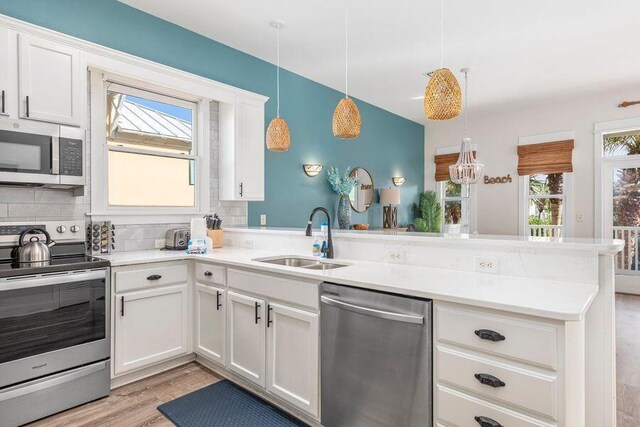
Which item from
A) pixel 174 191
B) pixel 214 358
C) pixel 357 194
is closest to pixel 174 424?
pixel 214 358

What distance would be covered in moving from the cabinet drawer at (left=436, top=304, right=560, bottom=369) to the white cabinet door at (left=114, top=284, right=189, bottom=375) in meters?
2.04

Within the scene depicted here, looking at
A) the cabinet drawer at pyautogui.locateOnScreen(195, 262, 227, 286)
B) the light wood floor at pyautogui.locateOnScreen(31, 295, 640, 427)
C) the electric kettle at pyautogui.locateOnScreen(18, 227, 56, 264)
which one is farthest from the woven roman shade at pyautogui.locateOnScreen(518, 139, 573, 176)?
the electric kettle at pyautogui.locateOnScreen(18, 227, 56, 264)

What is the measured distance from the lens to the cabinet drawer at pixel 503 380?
1343mm

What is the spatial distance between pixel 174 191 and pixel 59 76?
132cm

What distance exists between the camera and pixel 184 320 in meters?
2.89

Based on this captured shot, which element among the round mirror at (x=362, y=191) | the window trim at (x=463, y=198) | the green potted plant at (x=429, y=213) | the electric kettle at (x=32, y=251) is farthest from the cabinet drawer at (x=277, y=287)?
the window trim at (x=463, y=198)

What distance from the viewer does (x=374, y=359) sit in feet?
5.88

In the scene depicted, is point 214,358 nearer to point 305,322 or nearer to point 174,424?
point 174,424

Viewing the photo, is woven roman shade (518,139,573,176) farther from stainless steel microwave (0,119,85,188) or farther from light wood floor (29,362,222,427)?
stainless steel microwave (0,119,85,188)

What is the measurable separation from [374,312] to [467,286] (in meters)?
0.46

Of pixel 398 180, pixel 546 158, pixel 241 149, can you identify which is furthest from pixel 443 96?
pixel 546 158

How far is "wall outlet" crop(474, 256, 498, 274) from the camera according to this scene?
205 centimetres

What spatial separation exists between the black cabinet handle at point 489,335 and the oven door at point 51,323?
2265 mm

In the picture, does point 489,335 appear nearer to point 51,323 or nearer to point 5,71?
point 51,323
